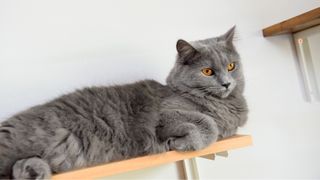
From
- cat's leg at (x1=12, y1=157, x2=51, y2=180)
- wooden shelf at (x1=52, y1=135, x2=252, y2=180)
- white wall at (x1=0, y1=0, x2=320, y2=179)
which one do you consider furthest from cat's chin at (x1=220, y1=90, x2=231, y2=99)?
cat's leg at (x1=12, y1=157, x2=51, y2=180)

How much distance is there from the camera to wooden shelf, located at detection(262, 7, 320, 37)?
100 centimetres

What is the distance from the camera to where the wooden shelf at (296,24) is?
1.00 metres

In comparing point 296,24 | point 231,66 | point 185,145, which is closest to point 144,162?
point 185,145

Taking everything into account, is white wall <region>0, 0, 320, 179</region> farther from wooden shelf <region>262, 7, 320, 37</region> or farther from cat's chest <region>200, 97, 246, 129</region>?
cat's chest <region>200, 97, 246, 129</region>

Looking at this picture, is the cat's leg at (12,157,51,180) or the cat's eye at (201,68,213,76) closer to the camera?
the cat's leg at (12,157,51,180)

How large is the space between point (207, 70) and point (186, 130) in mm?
207

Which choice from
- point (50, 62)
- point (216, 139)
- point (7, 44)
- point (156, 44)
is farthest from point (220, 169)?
point (7, 44)

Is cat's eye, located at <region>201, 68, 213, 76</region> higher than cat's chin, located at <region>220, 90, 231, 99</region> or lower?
higher

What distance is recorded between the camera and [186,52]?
2.92 feet

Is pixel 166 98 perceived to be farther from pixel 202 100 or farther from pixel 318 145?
pixel 318 145

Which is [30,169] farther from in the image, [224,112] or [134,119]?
[224,112]

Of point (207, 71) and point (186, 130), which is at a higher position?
point (207, 71)

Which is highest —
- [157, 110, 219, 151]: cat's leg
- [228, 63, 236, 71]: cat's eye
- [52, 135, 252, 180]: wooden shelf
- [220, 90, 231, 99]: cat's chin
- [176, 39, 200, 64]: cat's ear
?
[176, 39, 200, 64]: cat's ear

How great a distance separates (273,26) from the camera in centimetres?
117
